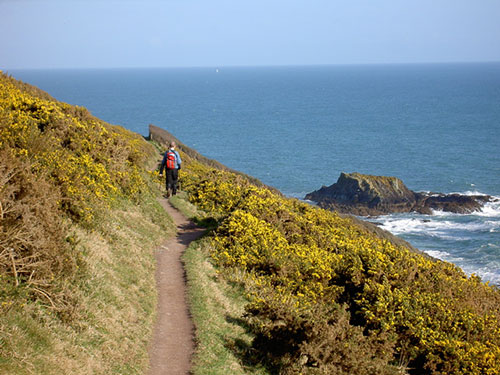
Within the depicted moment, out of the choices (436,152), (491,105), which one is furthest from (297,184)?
(491,105)

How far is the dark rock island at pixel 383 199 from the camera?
5312 cm

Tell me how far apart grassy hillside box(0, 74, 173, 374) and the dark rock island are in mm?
40397

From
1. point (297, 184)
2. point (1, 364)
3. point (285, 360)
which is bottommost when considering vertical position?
point (297, 184)

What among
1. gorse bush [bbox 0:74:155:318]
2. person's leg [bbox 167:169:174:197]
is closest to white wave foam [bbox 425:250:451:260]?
person's leg [bbox 167:169:174:197]

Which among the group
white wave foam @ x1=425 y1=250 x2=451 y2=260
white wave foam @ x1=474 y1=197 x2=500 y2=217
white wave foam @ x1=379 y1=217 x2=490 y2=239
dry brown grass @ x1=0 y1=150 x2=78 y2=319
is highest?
dry brown grass @ x1=0 y1=150 x2=78 y2=319

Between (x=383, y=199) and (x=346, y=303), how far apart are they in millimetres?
43609

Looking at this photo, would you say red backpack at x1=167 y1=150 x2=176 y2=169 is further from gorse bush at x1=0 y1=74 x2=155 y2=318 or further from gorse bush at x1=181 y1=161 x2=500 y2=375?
gorse bush at x1=181 y1=161 x2=500 y2=375

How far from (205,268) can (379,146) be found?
84.8 metres

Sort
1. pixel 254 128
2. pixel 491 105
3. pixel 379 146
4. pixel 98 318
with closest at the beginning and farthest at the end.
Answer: pixel 98 318
pixel 379 146
pixel 254 128
pixel 491 105

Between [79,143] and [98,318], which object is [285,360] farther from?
[79,143]

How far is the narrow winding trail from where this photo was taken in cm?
907

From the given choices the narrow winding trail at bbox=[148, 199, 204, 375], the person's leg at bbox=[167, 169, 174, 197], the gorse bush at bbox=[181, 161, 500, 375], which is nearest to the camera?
the narrow winding trail at bbox=[148, 199, 204, 375]

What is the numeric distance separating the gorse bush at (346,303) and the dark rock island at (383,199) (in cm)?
3521

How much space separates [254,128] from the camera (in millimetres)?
119188
